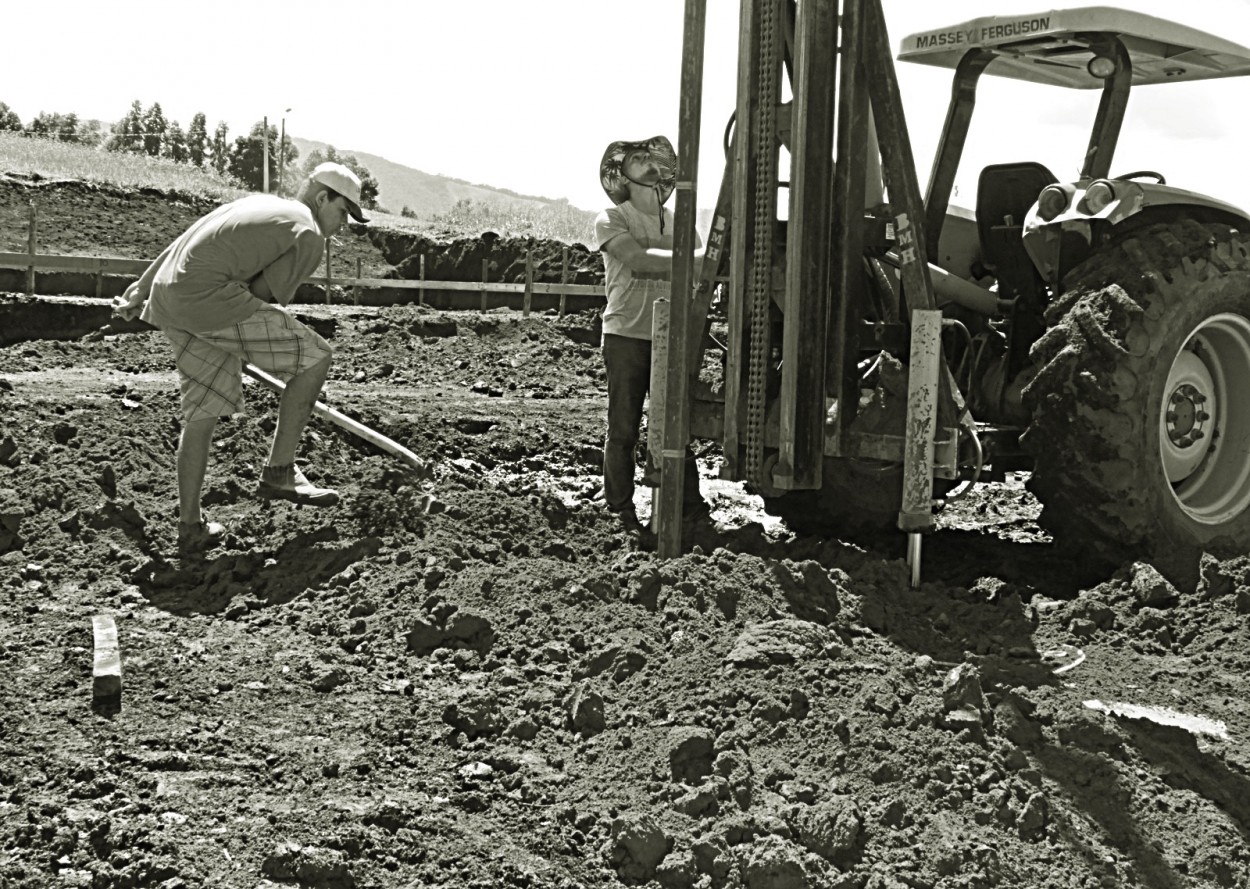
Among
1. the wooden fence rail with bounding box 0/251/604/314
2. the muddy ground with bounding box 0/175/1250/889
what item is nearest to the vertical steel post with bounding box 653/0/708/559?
the muddy ground with bounding box 0/175/1250/889

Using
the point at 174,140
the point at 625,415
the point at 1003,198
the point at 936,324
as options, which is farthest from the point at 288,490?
the point at 174,140

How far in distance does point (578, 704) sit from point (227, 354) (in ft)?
8.89

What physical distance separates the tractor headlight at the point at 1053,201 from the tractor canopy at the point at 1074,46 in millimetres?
626

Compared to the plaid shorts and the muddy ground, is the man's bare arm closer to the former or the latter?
the muddy ground

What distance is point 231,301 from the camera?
19.0 feet

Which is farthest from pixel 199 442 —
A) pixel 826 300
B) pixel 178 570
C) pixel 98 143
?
pixel 98 143

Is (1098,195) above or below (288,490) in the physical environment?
above

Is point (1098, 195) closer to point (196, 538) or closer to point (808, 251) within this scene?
point (808, 251)

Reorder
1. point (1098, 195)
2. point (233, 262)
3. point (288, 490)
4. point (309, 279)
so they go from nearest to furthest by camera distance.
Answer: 1. point (1098, 195)
2. point (233, 262)
3. point (288, 490)
4. point (309, 279)

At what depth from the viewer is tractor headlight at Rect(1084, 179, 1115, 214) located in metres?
5.50

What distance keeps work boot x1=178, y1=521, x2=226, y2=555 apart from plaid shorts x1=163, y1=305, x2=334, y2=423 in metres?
0.45

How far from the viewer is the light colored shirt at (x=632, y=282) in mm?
6121

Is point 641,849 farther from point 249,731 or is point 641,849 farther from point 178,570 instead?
point 178,570

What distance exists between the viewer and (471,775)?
371cm
